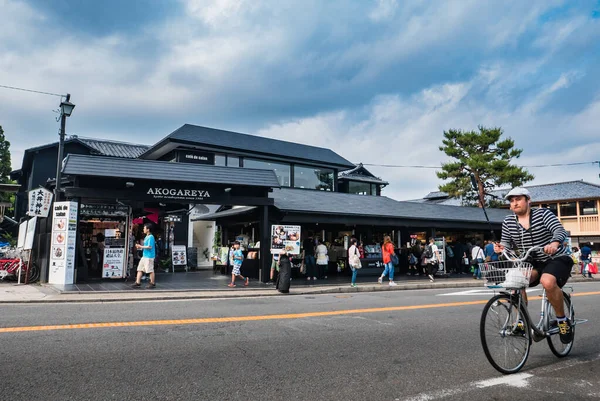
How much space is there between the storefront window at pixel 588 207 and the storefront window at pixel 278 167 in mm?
27058

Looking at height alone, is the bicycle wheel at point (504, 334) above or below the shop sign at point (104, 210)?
below

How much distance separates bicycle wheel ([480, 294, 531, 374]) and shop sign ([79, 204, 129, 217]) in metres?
14.8

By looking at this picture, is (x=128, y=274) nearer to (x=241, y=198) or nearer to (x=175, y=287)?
(x=175, y=287)

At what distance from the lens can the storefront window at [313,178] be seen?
25672 mm

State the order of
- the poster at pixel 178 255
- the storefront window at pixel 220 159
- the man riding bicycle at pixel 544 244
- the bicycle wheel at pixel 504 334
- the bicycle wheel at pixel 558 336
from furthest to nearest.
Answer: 1. the storefront window at pixel 220 159
2. the poster at pixel 178 255
3. the bicycle wheel at pixel 558 336
4. the man riding bicycle at pixel 544 244
5. the bicycle wheel at pixel 504 334

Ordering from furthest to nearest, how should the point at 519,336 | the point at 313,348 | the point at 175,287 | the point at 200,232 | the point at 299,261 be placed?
the point at 200,232, the point at 299,261, the point at 175,287, the point at 313,348, the point at 519,336

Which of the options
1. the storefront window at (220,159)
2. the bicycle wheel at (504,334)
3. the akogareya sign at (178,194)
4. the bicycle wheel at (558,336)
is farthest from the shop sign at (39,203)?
the bicycle wheel at (558,336)

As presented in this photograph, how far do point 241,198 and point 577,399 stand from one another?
1353cm

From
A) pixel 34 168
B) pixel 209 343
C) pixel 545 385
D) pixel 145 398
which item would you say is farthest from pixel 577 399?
pixel 34 168

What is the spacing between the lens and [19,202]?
3250 cm

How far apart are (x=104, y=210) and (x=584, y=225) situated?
3688cm

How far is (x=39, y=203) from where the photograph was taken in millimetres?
14359

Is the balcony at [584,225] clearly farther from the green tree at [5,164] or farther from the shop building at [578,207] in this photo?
the green tree at [5,164]

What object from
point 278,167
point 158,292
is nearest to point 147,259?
point 158,292
